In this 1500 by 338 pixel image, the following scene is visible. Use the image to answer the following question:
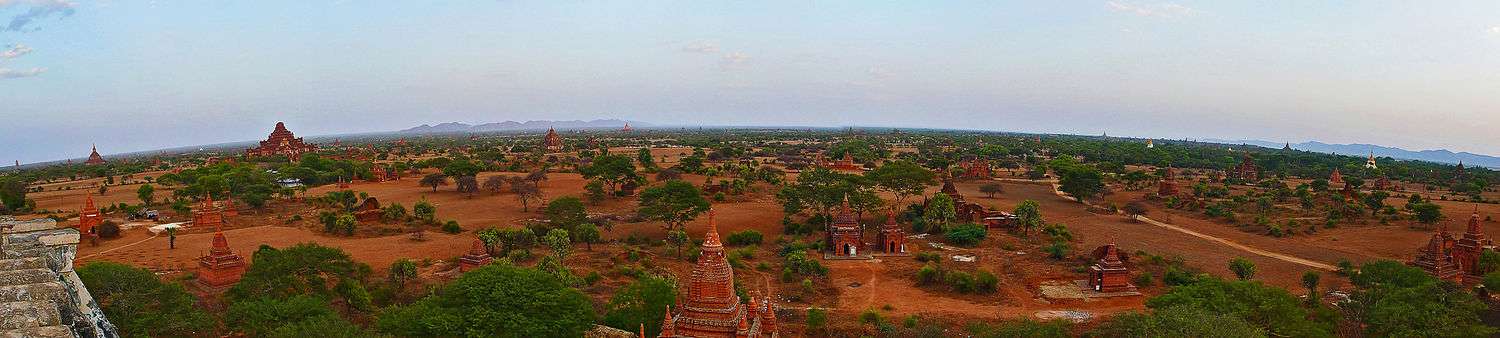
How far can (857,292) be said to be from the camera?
80.2 feet

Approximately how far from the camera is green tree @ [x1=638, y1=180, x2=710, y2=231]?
34.1 meters

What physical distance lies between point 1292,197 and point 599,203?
2090 inches

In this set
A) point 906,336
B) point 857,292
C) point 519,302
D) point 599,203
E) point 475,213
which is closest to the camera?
point 519,302

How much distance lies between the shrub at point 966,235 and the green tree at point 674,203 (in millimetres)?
12231

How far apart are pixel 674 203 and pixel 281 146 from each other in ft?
241

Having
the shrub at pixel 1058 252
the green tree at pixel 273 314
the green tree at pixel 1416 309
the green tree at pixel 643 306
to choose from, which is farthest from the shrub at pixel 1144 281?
the green tree at pixel 273 314

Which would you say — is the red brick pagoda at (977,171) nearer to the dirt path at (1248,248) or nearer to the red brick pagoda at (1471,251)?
the dirt path at (1248,248)

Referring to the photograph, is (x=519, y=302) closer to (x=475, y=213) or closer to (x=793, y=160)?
(x=475, y=213)

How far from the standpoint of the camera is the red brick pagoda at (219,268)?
2284 centimetres

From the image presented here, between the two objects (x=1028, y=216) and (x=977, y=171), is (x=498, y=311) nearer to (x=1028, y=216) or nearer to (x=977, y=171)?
(x=1028, y=216)

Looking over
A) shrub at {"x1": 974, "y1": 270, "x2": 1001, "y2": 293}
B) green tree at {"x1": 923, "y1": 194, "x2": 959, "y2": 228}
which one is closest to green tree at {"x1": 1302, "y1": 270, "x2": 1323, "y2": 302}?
shrub at {"x1": 974, "y1": 270, "x2": 1001, "y2": 293}

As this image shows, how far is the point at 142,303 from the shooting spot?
14.4 metres

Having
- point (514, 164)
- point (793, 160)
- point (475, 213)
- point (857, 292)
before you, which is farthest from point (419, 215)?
point (793, 160)

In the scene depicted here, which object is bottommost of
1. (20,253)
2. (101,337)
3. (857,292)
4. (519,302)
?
(857,292)
